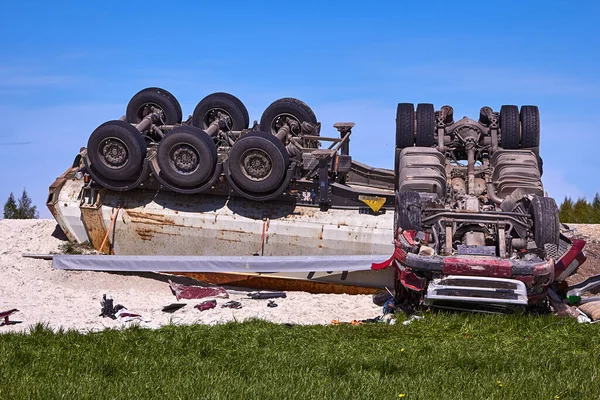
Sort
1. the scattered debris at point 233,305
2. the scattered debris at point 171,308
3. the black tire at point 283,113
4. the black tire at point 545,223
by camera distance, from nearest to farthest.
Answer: the black tire at point 545,223 < the scattered debris at point 171,308 < the scattered debris at point 233,305 < the black tire at point 283,113

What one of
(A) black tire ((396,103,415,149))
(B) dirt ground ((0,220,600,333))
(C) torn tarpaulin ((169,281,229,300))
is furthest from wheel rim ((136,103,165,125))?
(A) black tire ((396,103,415,149))

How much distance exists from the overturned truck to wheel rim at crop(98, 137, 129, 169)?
18mm

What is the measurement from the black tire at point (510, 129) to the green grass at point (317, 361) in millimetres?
4401

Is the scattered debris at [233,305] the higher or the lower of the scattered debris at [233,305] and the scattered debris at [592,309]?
the lower

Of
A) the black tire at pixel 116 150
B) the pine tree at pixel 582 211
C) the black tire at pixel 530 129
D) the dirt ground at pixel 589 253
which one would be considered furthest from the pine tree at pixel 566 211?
the black tire at pixel 116 150

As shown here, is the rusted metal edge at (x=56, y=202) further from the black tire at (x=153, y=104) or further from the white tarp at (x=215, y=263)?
the black tire at (x=153, y=104)

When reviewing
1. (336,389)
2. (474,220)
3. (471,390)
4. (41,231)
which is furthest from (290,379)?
(41,231)

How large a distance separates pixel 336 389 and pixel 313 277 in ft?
22.3

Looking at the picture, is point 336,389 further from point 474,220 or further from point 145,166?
point 145,166

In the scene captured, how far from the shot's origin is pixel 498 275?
983cm

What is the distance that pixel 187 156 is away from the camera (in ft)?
46.1

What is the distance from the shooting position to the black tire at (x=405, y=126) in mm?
13422

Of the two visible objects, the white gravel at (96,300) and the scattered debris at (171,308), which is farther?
the scattered debris at (171,308)

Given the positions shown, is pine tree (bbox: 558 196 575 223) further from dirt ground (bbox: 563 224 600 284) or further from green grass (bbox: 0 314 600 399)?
green grass (bbox: 0 314 600 399)
